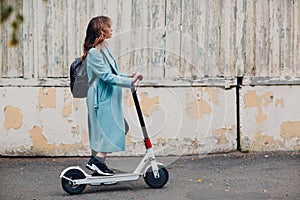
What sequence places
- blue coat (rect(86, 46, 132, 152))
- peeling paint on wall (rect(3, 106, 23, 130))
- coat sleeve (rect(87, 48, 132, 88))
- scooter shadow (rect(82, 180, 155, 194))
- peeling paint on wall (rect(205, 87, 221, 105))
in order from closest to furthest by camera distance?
coat sleeve (rect(87, 48, 132, 88)) < blue coat (rect(86, 46, 132, 152)) < scooter shadow (rect(82, 180, 155, 194)) < peeling paint on wall (rect(3, 106, 23, 130)) < peeling paint on wall (rect(205, 87, 221, 105))

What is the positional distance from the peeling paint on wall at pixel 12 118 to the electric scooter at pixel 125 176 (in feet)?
6.70

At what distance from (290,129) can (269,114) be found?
0.32 metres

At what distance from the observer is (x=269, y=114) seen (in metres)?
7.32

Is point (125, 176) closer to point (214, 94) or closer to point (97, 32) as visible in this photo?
point (97, 32)

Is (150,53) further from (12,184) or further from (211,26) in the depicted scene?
(12,184)

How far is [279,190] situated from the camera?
17.9 ft

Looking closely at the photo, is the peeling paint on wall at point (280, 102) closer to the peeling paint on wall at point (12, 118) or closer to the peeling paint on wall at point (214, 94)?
the peeling paint on wall at point (214, 94)

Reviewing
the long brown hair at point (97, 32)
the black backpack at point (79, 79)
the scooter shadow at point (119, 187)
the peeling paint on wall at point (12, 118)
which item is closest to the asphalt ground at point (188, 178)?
the scooter shadow at point (119, 187)

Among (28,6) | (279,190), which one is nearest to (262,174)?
(279,190)

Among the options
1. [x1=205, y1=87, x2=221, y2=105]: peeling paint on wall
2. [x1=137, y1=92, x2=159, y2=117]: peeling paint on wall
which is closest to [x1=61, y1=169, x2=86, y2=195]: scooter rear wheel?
[x1=137, y1=92, x2=159, y2=117]: peeling paint on wall

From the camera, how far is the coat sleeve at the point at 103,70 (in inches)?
204

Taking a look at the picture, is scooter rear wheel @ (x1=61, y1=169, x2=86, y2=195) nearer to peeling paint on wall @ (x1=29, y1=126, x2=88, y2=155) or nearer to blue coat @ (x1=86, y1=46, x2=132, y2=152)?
blue coat @ (x1=86, y1=46, x2=132, y2=152)

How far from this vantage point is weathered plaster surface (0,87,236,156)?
7105 mm

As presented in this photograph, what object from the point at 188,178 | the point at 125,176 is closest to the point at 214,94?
the point at 188,178
